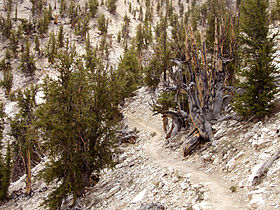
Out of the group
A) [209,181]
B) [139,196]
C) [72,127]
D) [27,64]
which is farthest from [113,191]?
[27,64]

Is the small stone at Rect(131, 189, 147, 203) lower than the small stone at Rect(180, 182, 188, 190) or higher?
lower

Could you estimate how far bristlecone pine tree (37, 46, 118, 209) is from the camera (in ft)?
28.6

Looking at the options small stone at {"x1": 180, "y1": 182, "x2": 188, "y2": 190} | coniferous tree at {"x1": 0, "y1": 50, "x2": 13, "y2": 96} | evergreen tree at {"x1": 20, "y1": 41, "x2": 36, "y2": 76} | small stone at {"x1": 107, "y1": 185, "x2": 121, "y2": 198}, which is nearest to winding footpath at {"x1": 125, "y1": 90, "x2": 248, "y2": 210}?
small stone at {"x1": 180, "y1": 182, "x2": 188, "y2": 190}

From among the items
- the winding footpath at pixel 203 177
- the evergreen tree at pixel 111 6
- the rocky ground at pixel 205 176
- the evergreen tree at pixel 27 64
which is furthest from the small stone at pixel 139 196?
the evergreen tree at pixel 111 6

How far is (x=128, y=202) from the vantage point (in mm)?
6812

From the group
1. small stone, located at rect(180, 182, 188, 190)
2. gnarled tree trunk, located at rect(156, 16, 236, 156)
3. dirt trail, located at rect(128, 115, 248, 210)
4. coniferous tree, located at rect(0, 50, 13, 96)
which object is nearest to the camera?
dirt trail, located at rect(128, 115, 248, 210)

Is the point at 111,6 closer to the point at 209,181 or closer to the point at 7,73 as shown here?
the point at 7,73

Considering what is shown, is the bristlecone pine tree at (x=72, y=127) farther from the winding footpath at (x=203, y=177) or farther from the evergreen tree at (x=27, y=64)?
the evergreen tree at (x=27, y=64)

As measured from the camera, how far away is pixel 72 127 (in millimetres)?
9086

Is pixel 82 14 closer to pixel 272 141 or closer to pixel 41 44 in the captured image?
pixel 41 44

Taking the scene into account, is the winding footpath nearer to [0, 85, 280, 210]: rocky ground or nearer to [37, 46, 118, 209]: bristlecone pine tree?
[0, 85, 280, 210]: rocky ground

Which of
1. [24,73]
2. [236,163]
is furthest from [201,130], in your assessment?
[24,73]

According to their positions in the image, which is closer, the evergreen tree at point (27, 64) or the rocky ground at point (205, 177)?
the rocky ground at point (205, 177)

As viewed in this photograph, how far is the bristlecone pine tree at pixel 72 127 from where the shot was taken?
8.70 meters
